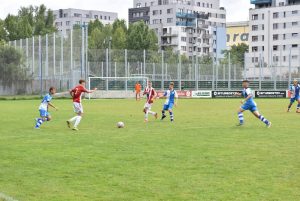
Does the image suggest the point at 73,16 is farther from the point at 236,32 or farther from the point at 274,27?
the point at 274,27

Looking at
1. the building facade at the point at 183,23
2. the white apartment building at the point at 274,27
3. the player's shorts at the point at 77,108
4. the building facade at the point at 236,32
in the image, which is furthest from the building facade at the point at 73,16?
the player's shorts at the point at 77,108

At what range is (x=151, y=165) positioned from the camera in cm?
1077

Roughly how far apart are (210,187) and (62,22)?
6145 inches

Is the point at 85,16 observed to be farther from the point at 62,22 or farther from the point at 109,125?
the point at 109,125

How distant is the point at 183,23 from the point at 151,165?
127 m

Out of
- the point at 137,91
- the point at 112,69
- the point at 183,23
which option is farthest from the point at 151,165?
A: the point at 183,23

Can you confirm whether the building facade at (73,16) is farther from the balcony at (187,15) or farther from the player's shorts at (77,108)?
Result: the player's shorts at (77,108)

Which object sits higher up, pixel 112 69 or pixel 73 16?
pixel 73 16

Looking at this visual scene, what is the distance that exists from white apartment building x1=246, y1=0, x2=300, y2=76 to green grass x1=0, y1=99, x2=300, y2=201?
92.0 metres

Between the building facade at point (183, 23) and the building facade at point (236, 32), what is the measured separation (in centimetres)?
370

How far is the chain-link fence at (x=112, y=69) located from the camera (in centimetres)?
5125

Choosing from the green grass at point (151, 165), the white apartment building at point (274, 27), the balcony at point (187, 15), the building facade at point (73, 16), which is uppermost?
the building facade at point (73, 16)

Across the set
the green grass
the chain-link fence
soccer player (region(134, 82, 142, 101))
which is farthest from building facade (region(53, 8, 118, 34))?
the green grass

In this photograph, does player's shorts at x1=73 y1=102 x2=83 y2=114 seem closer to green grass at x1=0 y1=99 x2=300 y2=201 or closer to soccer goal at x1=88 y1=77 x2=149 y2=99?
green grass at x1=0 y1=99 x2=300 y2=201
